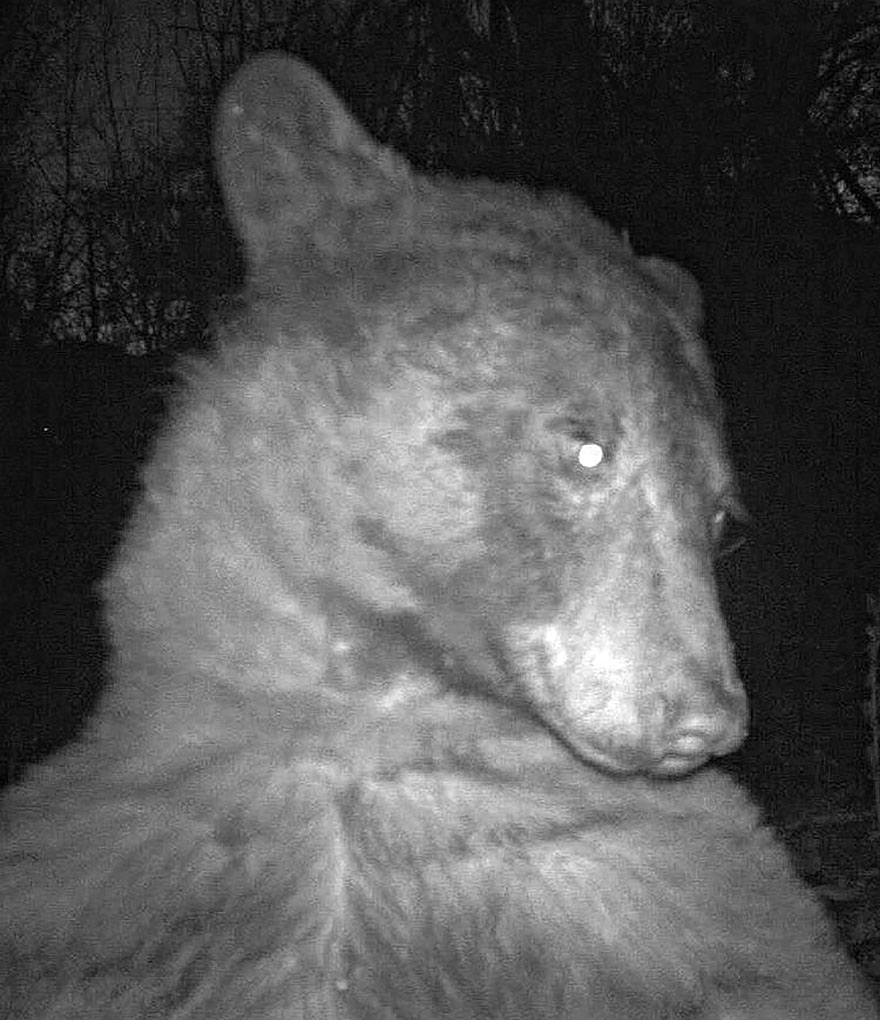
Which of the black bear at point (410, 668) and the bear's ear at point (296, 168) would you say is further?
the bear's ear at point (296, 168)

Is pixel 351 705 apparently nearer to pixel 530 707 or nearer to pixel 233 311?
pixel 530 707

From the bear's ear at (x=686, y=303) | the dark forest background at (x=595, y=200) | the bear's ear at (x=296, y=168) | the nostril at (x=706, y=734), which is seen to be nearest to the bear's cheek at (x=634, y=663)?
the nostril at (x=706, y=734)

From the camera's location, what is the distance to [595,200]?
353 cm

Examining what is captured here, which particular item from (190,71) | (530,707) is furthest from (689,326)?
(190,71)

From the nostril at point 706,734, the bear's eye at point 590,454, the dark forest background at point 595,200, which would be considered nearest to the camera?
the nostril at point 706,734

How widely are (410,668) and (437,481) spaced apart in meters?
0.18

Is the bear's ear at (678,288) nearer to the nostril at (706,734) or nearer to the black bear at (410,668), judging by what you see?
the black bear at (410,668)

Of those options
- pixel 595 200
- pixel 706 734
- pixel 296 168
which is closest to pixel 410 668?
pixel 706 734

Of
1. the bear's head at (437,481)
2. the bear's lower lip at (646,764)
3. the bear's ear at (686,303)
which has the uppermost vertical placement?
the bear's ear at (686,303)

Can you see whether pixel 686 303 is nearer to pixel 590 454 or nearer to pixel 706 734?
pixel 590 454

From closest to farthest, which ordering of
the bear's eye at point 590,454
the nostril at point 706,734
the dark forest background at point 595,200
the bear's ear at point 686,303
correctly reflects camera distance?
the nostril at point 706,734 → the bear's eye at point 590,454 → the bear's ear at point 686,303 → the dark forest background at point 595,200

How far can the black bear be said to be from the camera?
3.36 ft

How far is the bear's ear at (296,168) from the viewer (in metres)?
1.18

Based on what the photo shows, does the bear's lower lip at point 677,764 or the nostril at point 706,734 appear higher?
the nostril at point 706,734
